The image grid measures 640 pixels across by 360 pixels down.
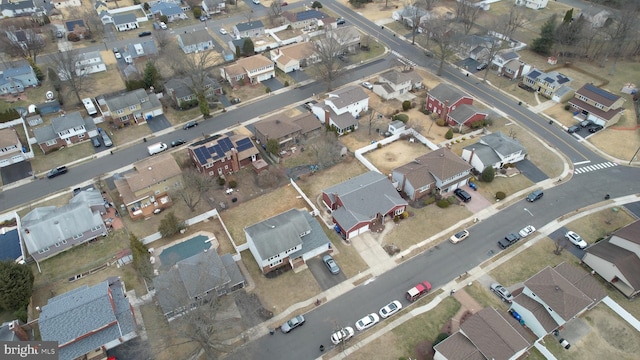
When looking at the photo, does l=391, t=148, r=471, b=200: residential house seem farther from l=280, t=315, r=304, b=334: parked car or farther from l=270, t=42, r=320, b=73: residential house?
l=270, t=42, r=320, b=73: residential house

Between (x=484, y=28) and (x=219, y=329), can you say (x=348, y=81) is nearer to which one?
(x=484, y=28)

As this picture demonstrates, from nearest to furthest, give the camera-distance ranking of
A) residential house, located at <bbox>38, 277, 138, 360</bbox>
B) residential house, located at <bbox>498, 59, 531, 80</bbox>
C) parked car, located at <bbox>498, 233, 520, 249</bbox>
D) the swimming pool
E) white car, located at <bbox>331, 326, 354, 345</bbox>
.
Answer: residential house, located at <bbox>38, 277, 138, 360</bbox> → white car, located at <bbox>331, 326, 354, 345</bbox> → the swimming pool → parked car, located at <bbox>498, 233, 520, 249</bbox> → residential house, located at <bbox>498, 59, 531, 80</bbox>

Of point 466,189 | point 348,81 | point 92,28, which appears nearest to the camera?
point 466,189

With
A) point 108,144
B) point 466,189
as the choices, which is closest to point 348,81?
point 466,189

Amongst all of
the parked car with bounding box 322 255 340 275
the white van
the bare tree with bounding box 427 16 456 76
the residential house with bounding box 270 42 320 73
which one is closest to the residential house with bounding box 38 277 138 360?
the parked car with bounding box 322 255 340 275

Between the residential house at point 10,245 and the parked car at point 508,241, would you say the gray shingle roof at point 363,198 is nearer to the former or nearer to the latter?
the parked car at point 508,241

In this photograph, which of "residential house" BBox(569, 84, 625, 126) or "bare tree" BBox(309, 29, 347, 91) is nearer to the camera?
"residential house" BBox(569, 84, 625, 126)
